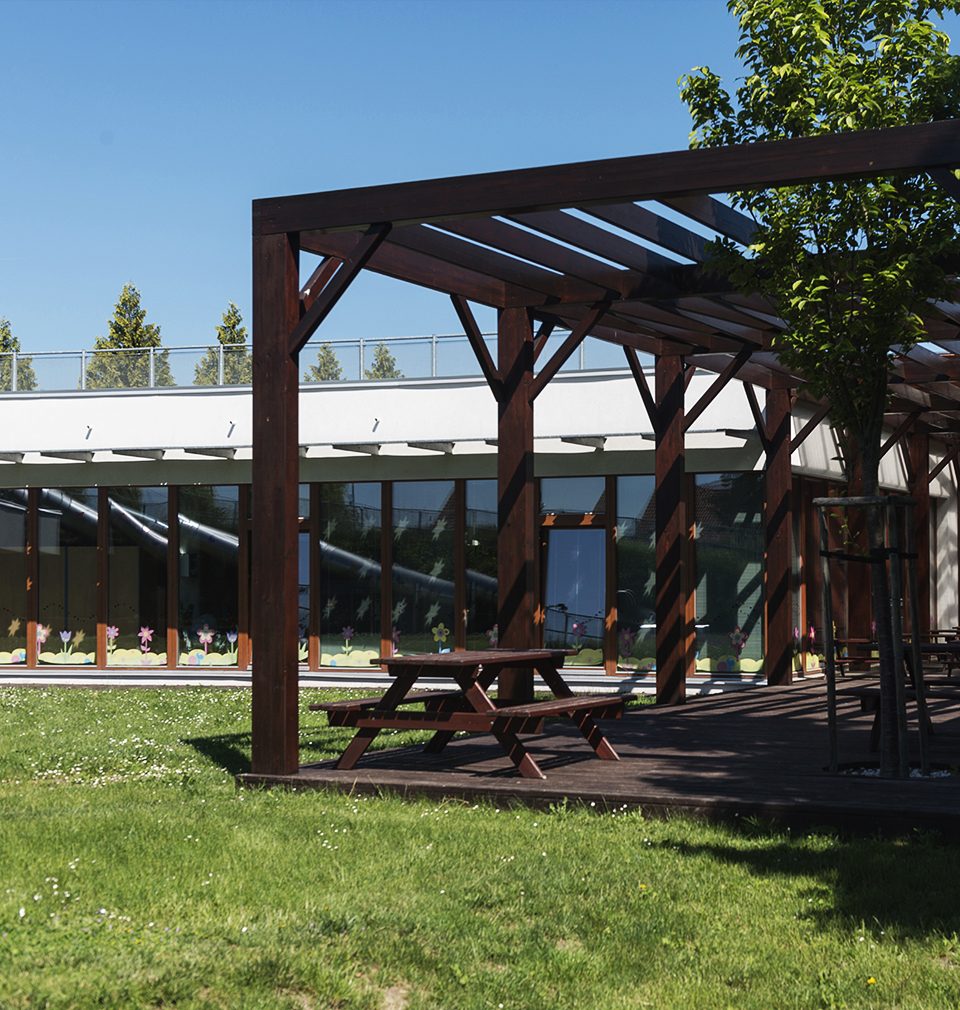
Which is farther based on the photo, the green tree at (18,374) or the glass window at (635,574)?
the green tree at (18,374)

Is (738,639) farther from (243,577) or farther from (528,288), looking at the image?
(528,288)

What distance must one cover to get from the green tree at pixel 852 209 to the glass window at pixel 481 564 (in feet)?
37.7

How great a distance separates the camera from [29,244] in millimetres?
48250

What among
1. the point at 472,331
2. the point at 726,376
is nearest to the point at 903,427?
the point at 726,376

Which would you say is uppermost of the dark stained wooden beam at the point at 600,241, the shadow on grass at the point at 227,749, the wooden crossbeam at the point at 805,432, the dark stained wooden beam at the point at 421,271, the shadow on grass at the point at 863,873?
the dark stained wooden beam at the point at 600,241

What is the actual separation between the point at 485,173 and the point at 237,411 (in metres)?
13.4

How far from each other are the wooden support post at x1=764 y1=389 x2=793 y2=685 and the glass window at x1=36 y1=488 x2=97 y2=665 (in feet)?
34.8

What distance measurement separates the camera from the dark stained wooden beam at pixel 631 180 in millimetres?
8227

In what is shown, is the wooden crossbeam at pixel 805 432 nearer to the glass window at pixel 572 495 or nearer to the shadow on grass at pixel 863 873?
the glass window at pixel 572 495

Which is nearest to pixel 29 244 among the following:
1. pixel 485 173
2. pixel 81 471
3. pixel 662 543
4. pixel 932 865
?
pixel 81 471

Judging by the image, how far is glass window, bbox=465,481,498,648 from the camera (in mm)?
21375

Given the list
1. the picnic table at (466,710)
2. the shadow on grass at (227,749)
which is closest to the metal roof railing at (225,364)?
the shadow on grass at (227,749)

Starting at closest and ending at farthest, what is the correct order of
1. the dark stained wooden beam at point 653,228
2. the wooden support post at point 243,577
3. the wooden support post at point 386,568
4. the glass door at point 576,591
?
the dark stained wooden beam at point 653,228 → the glass door at point 576,591 → the wooden support post at point 386,568 → the wooden support post at point 243,577

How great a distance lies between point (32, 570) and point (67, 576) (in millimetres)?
540
